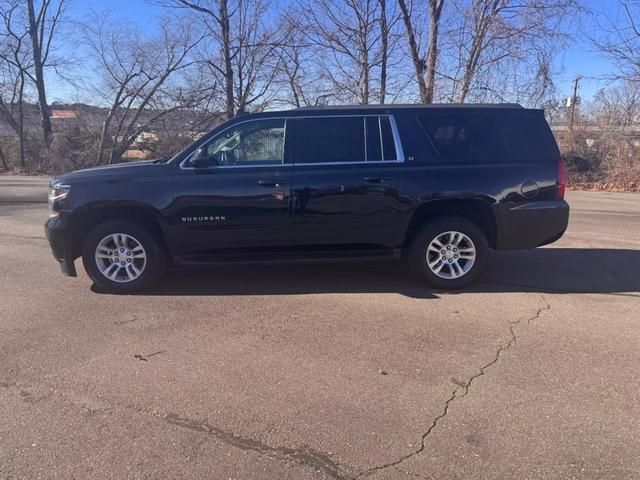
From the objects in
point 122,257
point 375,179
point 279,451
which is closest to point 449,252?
point 375,179

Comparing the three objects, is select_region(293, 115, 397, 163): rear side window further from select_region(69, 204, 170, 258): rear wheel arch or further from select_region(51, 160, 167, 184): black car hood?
select_region(69, 204, 170, 258): rear wheel arch

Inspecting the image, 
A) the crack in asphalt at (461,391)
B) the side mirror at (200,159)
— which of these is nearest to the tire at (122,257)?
the side mirror at (200,159)

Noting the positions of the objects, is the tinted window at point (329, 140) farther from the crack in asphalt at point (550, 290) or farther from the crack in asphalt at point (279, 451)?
the crack in asphalt at point (279, 451)

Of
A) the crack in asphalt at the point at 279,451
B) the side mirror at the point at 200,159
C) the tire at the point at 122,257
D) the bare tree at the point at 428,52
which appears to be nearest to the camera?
the crack in asphalt at the point at 279,451

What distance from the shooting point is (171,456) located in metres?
2.78

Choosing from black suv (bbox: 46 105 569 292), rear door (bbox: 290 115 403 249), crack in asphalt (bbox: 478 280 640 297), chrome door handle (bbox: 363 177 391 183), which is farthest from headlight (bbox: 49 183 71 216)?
crack in asphalt (bbox: 478 280 640 297)

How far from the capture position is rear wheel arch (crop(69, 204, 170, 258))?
5.46 m

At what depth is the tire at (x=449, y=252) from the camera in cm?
562

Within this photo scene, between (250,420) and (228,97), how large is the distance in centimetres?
1971

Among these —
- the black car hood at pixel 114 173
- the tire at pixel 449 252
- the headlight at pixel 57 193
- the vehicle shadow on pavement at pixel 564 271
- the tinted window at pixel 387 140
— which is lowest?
the vehicle shadow on pavement at pixel 564 271

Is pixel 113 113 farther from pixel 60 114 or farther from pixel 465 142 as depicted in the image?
pixel 465 142

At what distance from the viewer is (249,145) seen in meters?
5.54

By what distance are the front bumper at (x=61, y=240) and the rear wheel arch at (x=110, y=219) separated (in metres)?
0.07

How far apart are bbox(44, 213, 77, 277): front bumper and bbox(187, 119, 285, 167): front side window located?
59.1 inches
